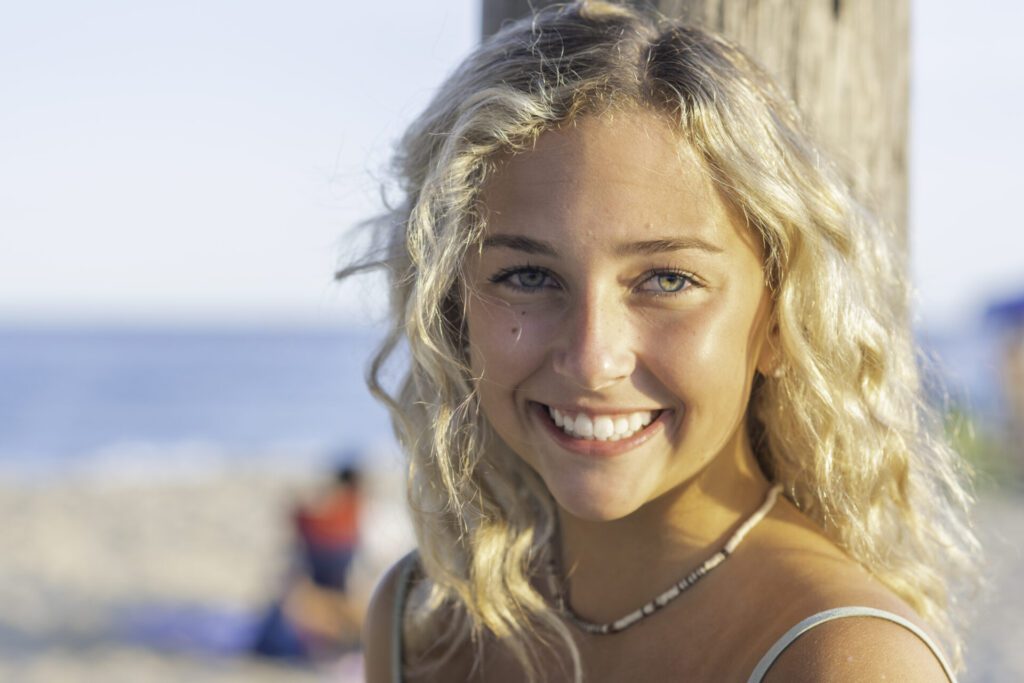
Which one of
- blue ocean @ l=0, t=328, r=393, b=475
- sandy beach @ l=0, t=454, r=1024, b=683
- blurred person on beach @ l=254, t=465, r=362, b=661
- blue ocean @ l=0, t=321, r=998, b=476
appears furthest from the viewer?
blue ocean @ l=0, t=328, r=393, b=475

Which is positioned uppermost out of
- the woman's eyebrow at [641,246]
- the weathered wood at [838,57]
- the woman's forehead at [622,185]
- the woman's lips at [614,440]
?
the weathered wood at [838,57]

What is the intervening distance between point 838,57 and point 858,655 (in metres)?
1.08

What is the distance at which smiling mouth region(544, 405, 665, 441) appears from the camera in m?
1.65

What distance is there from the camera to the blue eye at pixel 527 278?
5.53ft

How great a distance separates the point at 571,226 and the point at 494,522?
26.9 inches

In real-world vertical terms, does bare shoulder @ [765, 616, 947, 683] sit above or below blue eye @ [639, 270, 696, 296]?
below

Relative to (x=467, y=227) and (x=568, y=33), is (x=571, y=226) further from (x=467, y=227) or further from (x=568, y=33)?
(x=568, y=33)

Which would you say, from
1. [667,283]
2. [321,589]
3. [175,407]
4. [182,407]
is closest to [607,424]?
[667,283]

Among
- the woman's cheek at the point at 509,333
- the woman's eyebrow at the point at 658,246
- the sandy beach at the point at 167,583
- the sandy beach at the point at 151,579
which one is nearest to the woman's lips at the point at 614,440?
the woman's cheek at the point at 509,333

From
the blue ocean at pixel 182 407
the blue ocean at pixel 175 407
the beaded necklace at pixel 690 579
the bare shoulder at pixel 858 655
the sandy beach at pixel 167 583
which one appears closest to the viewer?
the bare shoulder at pixel 858 655

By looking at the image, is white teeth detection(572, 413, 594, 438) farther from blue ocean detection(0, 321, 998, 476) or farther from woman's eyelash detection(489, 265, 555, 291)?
blue ocean detection(0, 321, 998, 476)

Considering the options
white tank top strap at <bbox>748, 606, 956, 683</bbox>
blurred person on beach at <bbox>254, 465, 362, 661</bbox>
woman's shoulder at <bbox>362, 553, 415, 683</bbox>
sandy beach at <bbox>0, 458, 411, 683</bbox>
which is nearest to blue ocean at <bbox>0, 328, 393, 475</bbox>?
sandy beach at <bbox>0, 458, 411, 683</bbox>

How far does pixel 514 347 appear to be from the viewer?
5.51 feet

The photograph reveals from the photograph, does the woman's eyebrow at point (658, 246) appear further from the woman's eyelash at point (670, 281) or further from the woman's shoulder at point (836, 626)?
the woman's shoulder at point (836, 626)
